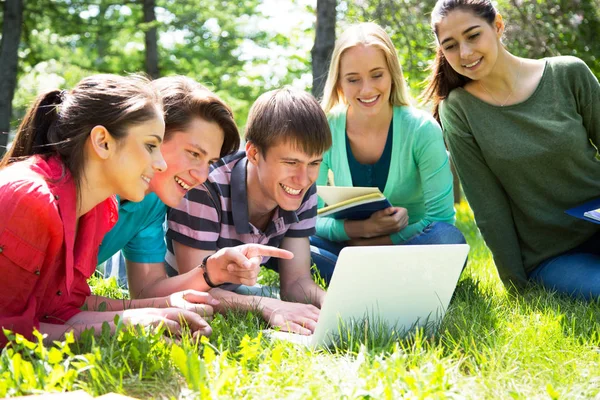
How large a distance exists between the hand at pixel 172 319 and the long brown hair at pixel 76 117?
53 centimetres

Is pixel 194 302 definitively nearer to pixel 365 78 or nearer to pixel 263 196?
pixel 263 196

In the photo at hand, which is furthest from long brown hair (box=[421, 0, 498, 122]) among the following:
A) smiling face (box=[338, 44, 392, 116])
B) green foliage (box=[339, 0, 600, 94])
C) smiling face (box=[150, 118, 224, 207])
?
green foliage (box=[339, 0, 600, 94])

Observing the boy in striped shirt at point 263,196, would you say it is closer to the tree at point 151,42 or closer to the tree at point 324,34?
the tree at point 324,34

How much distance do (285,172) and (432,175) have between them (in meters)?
1.12

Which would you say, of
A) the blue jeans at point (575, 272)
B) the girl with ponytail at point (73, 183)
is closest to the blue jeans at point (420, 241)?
the blue jeans at point (575, 272)

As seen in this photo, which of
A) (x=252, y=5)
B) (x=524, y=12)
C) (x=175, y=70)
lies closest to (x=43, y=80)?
(x=175, y=70)

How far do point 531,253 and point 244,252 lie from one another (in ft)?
5.83

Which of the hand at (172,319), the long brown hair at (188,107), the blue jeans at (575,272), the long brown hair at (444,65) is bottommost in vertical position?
the blue jeans at (575,272)

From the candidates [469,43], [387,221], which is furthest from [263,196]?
[469,43]

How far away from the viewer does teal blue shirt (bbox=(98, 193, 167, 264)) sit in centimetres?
314

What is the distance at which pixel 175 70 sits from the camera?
13.9m

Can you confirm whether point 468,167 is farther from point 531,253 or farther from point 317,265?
point 317,265

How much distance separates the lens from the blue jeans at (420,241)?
12.5 feet

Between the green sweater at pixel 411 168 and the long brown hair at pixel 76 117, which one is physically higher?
the long brown hair at pixel 76 117
